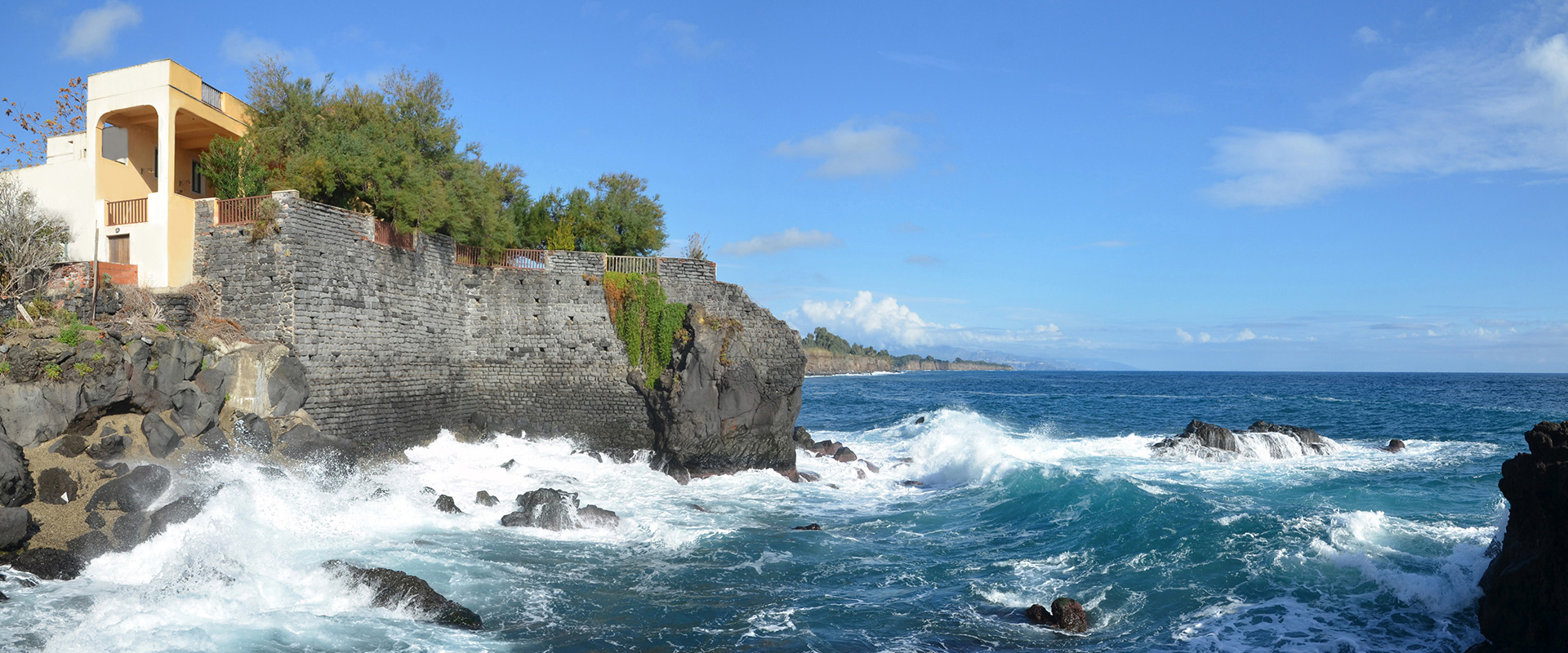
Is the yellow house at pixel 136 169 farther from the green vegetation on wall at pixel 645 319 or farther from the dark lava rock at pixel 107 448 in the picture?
the green vegetation on wall at pixel 645 319

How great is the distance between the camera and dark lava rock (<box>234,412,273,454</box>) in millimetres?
15781

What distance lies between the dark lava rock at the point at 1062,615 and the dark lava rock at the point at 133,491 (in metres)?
13.7

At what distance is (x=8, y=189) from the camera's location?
1812 cm

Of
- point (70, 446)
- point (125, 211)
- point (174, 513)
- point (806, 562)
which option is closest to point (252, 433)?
point (70, 446)

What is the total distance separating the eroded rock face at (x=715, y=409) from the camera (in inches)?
834

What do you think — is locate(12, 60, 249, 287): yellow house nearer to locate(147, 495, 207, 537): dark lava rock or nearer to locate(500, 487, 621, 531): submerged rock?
locate(147, 495, 207, 537): dark lava rock

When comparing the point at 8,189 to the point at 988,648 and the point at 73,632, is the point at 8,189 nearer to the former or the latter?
the point at 73,632

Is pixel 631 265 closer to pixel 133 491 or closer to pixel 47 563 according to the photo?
pixel 133 491

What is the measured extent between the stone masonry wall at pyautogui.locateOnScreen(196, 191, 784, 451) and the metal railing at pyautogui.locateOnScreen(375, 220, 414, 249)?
10.0 inches

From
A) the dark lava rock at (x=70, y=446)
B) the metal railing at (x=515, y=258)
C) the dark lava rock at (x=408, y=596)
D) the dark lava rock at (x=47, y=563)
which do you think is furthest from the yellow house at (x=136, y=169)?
the dark lava rock at (x=408, y=596)

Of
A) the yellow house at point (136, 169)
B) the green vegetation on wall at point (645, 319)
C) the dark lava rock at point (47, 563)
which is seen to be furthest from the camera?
the green vegetation on wall at point (645, 319)

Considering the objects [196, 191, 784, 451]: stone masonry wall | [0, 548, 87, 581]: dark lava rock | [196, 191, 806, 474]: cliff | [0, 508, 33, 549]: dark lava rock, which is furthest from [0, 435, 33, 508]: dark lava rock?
[196, 191, 806, 474]: cliff

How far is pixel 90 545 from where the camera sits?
1116 cm

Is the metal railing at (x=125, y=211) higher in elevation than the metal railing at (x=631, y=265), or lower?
higher
